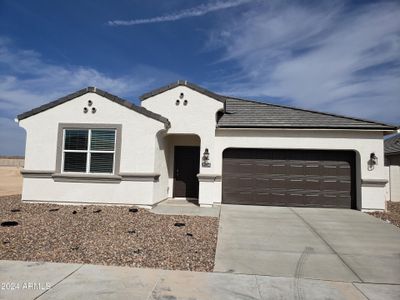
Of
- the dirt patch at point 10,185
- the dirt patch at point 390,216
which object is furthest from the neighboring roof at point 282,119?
the dirt patch at point 10,185

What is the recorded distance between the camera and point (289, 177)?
11672 millimetres

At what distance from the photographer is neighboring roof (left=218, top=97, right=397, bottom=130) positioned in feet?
36.9

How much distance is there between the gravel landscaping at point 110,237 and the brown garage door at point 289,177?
11.1 feet

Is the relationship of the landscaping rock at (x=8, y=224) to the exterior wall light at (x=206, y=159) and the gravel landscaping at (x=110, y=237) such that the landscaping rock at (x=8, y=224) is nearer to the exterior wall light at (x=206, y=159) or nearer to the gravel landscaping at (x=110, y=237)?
the gravel landscaping at (x=110, y=237)

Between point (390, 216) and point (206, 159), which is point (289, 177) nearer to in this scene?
point (206, 159)

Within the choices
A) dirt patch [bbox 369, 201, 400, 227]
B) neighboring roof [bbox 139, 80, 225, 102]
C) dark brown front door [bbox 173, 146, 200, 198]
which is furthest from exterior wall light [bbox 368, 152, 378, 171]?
dark brown front door [bbox 173, 146, 200, 198]

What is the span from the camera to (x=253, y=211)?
1038cm

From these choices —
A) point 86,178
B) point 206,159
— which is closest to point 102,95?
point 86,178

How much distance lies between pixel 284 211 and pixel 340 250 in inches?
174

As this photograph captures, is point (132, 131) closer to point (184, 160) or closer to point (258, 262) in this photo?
point (184, 160)

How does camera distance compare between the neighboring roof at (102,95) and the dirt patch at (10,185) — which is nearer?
the neighboring roof at (102,95)

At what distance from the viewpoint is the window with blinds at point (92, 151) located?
10492 mm

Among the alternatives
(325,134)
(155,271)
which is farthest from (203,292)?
(325,134)

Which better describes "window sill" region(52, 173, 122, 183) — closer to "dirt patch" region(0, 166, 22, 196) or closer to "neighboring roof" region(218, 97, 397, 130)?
"neighboring roof" region(218, 97, 397, 130)
